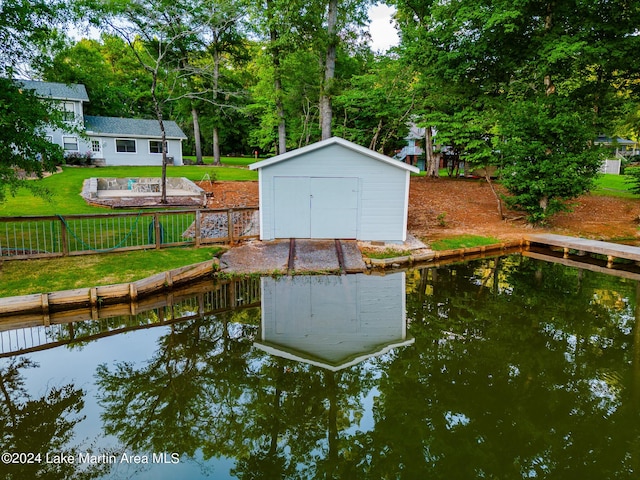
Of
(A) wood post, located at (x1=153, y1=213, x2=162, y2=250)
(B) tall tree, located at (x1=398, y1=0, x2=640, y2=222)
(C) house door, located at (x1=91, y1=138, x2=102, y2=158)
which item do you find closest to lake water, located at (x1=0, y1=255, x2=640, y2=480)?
(A) wood post, located at (x1=153, y1=213, x2=162, y2=250)

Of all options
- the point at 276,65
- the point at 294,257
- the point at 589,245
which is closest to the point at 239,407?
the point at 294,257

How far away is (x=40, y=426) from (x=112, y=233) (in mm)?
8339

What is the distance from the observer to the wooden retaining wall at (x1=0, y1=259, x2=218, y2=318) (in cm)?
729

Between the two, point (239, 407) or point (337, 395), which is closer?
point (239, 407)

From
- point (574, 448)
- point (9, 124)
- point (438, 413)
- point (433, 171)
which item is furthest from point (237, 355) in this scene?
point (433, 171)

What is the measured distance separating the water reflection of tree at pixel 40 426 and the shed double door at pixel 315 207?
7.69 m

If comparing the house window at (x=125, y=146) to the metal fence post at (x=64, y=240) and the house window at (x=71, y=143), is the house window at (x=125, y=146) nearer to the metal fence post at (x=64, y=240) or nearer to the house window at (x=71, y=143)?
the house window at (x=71, y=143)

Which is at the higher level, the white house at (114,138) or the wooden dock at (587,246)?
the white house at (114,138)

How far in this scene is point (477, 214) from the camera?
1697 cm

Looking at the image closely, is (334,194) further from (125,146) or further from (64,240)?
(125,146)

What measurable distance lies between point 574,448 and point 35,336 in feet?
25.1

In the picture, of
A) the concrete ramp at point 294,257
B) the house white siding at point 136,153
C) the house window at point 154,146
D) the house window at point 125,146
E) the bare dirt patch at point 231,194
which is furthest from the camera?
the house window at point 154,146

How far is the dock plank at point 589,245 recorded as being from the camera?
11188 mm

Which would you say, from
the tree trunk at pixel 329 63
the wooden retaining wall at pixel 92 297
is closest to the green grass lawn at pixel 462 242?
the tree trunk at pixel 329 63
